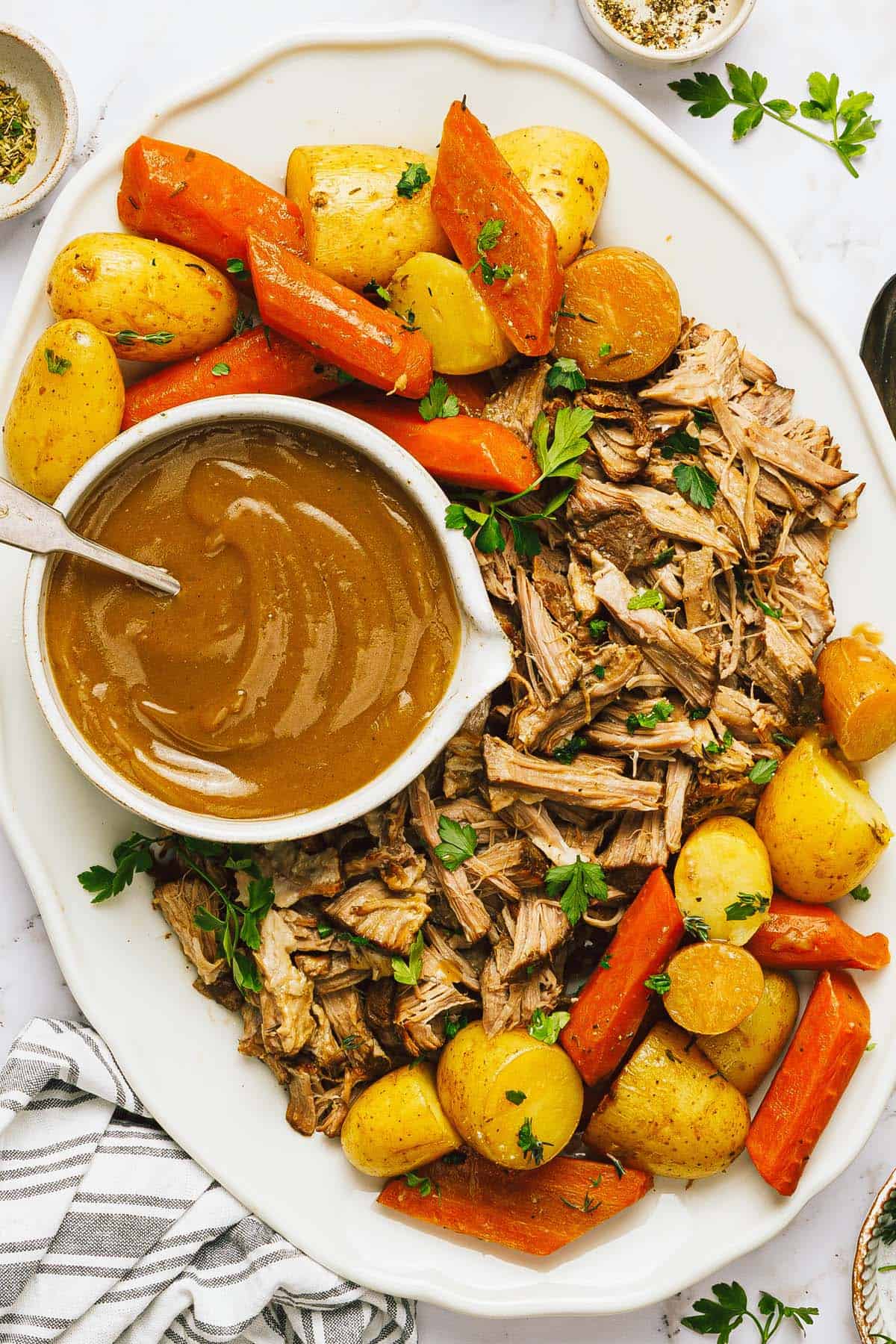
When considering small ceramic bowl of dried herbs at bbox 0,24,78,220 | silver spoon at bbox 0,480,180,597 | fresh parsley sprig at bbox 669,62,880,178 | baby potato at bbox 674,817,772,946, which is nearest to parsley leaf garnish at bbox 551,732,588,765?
baby potato at bbox 674,817,772,946

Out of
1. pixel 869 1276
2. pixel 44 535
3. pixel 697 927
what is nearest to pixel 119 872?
pixel 44 535

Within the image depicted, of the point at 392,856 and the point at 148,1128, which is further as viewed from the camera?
the point at 148,1128

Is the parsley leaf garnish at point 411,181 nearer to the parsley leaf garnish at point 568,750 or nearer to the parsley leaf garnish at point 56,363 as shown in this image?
the parsley leaf garnish at point 56,363

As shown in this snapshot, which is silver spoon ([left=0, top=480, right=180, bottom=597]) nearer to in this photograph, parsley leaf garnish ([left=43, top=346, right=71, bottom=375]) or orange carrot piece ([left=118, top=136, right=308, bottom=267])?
parsley leaf garnish ([left=43, top=346, right=71, bottom=375])

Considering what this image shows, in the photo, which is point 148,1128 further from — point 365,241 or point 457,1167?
point 365,241

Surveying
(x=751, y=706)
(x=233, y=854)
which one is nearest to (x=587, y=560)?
(x=751, y=706)

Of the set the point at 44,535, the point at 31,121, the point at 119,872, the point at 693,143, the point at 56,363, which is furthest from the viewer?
the point at 693,143

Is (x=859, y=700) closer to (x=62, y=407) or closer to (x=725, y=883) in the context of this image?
(x=725, y=883)
